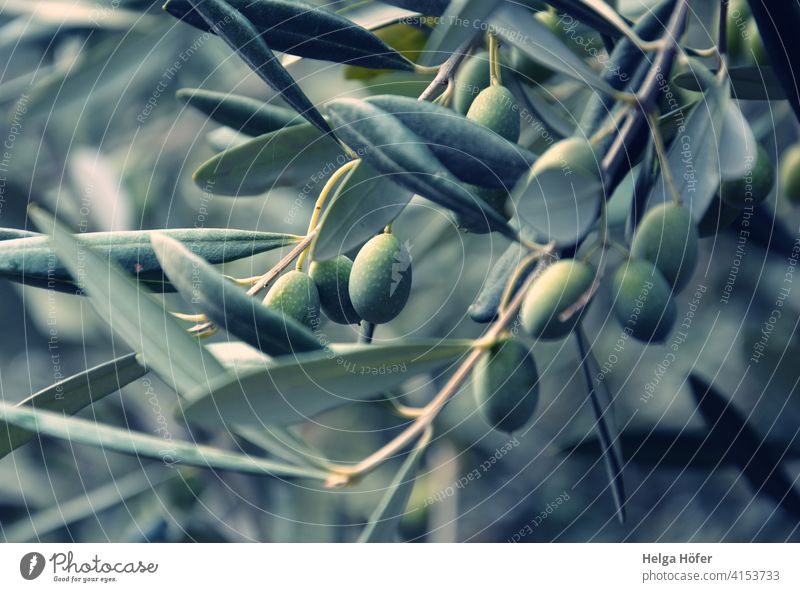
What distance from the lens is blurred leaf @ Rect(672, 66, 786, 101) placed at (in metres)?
0.60

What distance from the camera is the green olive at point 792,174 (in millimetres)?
664

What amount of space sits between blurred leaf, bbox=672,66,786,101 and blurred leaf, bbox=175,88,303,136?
1.09 ft

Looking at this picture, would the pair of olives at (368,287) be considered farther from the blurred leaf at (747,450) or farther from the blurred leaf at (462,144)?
the blurred leaf at (747,450)

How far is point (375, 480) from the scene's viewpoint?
1030 mm

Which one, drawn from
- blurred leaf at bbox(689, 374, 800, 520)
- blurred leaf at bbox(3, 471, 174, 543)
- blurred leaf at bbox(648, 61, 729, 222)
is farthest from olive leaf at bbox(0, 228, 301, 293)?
blurred leaf at bbox(3, 471, 174, 543)

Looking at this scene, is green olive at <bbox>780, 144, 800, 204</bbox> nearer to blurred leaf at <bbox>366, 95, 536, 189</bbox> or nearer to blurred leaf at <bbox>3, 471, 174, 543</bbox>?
blurred leaf at <bbox>366, 95, 536, 189</bbox>

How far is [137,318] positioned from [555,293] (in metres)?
0.23

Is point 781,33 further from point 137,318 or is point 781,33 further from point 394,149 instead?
point 137,318

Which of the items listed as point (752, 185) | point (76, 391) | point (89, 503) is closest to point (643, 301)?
point (752, 185)

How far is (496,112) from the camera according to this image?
1.66ft

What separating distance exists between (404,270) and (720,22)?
0.98 ft

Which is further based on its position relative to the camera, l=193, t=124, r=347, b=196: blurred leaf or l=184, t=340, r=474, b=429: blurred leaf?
l=193, t=124, r=347, b=196: blurred leaf

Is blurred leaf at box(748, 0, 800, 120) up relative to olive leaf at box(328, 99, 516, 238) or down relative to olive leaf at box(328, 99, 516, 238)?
up
